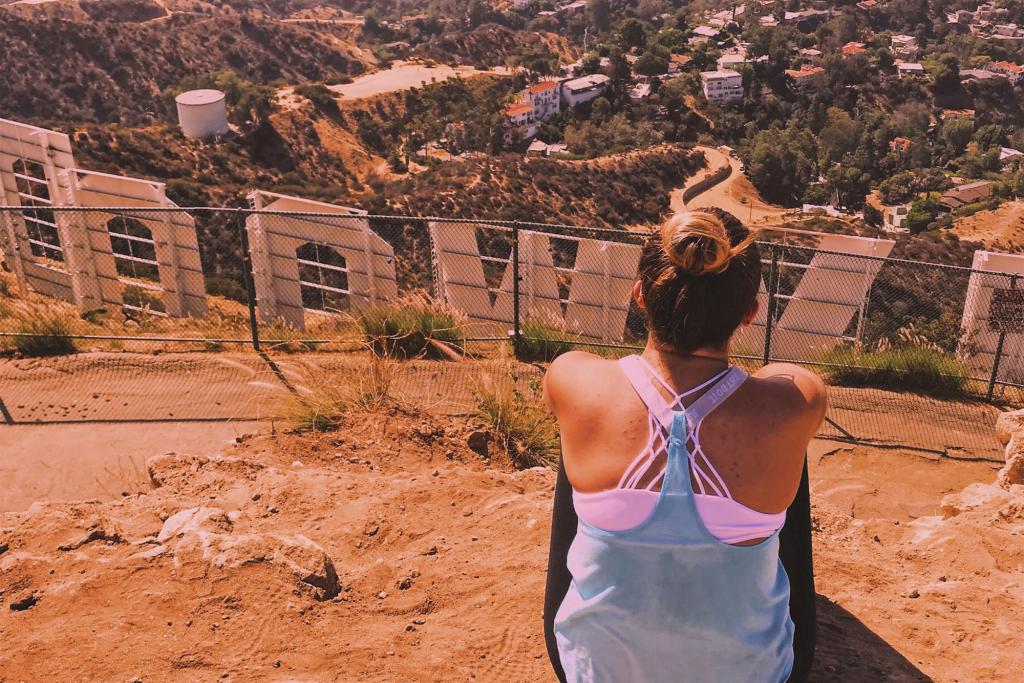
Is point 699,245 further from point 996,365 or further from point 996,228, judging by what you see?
point 996,228

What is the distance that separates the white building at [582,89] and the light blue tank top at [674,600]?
92.1 metres

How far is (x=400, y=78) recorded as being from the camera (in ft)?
287

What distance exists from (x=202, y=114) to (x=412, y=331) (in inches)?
2199

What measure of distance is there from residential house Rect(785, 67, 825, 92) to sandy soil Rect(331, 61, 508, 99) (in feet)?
103

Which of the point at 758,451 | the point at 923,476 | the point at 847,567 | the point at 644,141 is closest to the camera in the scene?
the point at 758,451

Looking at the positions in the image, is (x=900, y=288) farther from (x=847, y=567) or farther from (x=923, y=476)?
(x=847, y=567)

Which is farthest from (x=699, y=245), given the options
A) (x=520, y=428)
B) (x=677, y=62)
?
(x=677, y=62)

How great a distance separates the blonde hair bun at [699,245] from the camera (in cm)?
215

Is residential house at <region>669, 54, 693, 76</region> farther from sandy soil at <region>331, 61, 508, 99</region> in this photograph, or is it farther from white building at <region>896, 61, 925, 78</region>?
white building at <region>896, 61, 925, 78</region>

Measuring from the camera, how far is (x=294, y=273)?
391 inches

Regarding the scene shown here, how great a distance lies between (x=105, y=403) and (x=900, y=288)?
39.6 ft

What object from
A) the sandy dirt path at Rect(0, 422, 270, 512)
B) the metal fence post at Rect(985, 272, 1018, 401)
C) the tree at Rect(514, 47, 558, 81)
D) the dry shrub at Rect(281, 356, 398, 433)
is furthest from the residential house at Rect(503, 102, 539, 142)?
the dry shrub at Rect(281, 356, 398, 433)

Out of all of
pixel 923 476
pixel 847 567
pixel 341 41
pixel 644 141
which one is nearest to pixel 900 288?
pixel 923 476

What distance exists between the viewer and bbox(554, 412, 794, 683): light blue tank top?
2.13m
